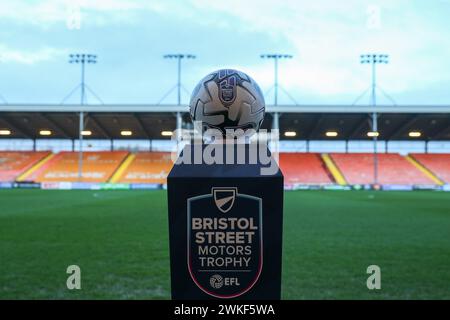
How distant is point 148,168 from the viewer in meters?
46.2

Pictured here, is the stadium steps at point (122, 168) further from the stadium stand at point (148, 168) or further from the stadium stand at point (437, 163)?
the stadium stand at point (437, 163)

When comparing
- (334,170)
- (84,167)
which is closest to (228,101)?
(334,170)

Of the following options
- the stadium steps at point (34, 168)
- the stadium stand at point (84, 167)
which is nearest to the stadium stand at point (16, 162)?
the stadium steps at point (34, 168)

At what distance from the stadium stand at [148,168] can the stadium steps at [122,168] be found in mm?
233

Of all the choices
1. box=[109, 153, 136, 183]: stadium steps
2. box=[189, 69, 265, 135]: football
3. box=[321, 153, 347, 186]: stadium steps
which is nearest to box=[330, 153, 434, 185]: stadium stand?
box=[321, 153, 347, 186]: stadium steps

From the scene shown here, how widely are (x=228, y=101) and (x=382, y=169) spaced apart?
46413 millimetres

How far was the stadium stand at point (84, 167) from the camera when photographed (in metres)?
43.8

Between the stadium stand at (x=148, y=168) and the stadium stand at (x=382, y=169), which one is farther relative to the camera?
the stadium stand at (x=148, y=168)

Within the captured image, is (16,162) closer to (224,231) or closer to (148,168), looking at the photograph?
(148,168)

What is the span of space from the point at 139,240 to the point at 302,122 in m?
35.0

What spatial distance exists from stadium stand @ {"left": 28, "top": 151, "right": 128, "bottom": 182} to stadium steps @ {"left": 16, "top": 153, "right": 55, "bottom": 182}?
1.45ft

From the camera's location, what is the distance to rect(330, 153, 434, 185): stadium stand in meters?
43.3

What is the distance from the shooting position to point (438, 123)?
136 feet
